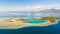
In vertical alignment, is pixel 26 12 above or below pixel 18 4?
below

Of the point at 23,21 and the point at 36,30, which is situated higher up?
the point at 23,21

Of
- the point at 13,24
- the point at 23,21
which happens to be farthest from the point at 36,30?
the point at 13,24

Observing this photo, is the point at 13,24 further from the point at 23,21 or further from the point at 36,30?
the point at 36,30

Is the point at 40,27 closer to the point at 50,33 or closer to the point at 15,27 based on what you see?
the point at 50,33

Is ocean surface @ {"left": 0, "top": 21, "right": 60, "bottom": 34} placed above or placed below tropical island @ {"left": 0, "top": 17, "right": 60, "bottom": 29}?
below

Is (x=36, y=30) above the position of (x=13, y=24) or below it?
below

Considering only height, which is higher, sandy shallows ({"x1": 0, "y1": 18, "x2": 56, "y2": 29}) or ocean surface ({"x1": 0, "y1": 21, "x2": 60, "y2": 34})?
sandy shallows ({"x1": 0, "y1": 18, "x2": 56, "y2": 29})

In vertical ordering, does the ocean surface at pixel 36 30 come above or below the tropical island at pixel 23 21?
below

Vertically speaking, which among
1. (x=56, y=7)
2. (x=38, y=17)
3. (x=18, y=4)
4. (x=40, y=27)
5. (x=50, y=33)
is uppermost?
(x=18, y=4)

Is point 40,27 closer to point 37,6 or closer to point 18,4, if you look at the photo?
point 37,6

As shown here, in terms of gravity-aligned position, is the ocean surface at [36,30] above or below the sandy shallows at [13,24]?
below

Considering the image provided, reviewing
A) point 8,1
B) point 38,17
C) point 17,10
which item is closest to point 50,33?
point 38,17
